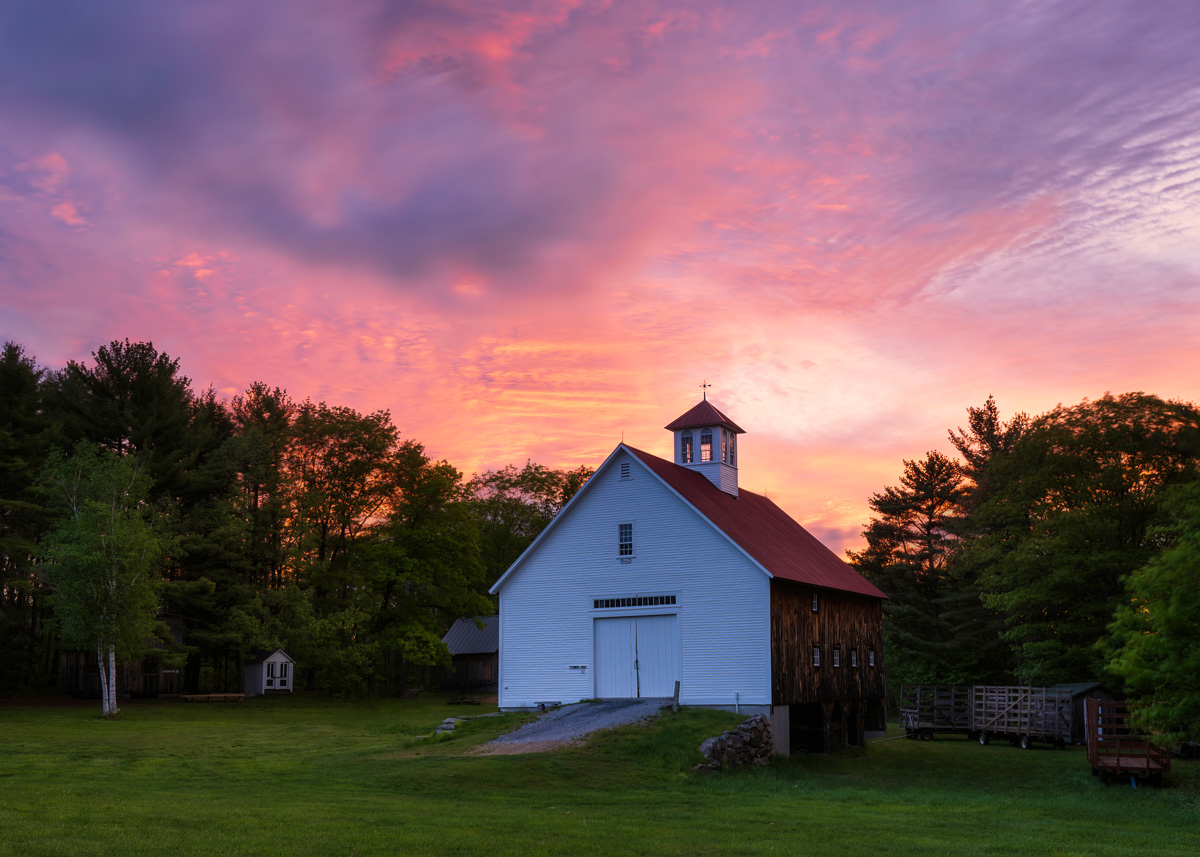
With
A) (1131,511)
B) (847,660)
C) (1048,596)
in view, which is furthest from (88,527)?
(1131,511)

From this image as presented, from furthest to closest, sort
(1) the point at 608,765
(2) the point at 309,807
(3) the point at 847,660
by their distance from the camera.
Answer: (3) the point at 847,660 < (1) the point at 608,765 < (2) the point at 309,807

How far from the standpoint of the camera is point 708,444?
119 feet

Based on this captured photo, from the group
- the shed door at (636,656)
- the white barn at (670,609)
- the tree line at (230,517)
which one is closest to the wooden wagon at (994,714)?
the white barn at (670,609)

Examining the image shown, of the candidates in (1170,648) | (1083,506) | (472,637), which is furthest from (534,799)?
(472,637)

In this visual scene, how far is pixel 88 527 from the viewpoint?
126ft

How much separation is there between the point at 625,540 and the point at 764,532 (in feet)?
18.3

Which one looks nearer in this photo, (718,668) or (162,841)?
(162,841)

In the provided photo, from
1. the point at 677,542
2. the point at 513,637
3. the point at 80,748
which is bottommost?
the point at 80,748

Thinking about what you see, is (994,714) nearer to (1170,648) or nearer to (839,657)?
(839,657)

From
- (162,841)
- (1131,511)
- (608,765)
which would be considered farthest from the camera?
(1131,511)

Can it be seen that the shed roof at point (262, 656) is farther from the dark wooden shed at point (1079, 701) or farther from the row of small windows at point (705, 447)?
the dark wooden shed at point (1079, 701)

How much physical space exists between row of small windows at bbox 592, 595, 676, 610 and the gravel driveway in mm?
2952

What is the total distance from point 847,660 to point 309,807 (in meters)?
24.1

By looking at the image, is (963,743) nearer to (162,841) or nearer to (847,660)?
(847,660)
